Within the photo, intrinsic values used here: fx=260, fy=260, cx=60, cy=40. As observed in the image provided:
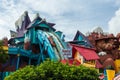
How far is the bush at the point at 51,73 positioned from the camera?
15870 millimetres

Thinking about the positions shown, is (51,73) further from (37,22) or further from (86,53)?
(37,22)

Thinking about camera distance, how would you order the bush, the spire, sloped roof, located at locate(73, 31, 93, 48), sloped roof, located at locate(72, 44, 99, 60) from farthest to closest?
1. the spire
2. sloped roof, located at locate(73, 31, 93, 48)
3. sloped roof, located at locate(72, 44, 99, 60)
4. the bush

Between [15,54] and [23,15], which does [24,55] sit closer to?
[15,54]

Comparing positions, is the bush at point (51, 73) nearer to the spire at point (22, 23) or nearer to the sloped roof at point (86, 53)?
the sloped roof at point (86, 53)

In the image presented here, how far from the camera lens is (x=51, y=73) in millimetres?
16328

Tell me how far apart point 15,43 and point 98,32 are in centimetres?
1538

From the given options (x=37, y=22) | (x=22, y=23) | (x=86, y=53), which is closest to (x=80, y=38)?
(x=37, y=22)

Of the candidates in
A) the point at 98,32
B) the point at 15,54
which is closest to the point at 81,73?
the point at 15,54

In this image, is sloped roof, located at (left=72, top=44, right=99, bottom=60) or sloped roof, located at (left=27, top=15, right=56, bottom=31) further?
sloped roof, located at (left=27, top=15, right=56, bottom=31)

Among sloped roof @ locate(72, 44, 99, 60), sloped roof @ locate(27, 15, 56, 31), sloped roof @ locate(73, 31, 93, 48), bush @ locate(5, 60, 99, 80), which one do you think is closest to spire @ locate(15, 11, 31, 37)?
sloped roof @ locate(27, 15, 56, 31)

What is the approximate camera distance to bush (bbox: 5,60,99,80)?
15.9m

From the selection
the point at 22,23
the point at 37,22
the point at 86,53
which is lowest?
the point at 86,53

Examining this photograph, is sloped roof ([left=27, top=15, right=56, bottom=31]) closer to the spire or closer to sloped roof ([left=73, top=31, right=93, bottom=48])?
the spire

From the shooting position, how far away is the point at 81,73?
17.5 meters
